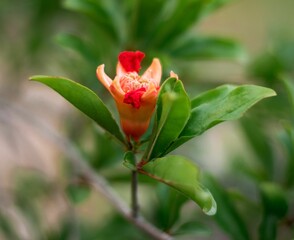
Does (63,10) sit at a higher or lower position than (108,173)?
higher

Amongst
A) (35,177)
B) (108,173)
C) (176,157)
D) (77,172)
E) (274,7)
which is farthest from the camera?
(274,7)

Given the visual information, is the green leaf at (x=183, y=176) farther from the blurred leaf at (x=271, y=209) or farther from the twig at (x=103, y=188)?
the blurred leaf at (x=271, y=209)

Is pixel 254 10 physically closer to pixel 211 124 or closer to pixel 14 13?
pixel 14 13

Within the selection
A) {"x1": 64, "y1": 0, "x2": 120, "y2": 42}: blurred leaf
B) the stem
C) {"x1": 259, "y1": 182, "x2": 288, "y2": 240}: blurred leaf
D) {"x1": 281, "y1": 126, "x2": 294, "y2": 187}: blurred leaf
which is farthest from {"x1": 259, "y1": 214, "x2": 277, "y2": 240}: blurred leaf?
{"x1": 64, "y1": 0, "x2": 120, "y2": 42}: blurred leaf

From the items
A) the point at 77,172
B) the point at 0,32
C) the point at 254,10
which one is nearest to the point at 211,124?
the point at 77,172

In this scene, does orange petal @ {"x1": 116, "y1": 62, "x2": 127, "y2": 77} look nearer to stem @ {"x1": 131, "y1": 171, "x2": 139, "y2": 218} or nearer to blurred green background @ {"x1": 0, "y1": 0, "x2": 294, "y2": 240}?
stem @ {"x1": 131, "y1": 171, "x2": 139, "y2": 218}

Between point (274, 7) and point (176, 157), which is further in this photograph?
point (274, 7)

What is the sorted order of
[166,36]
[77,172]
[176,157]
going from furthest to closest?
[77,172] → [166,36] → [176,157]
